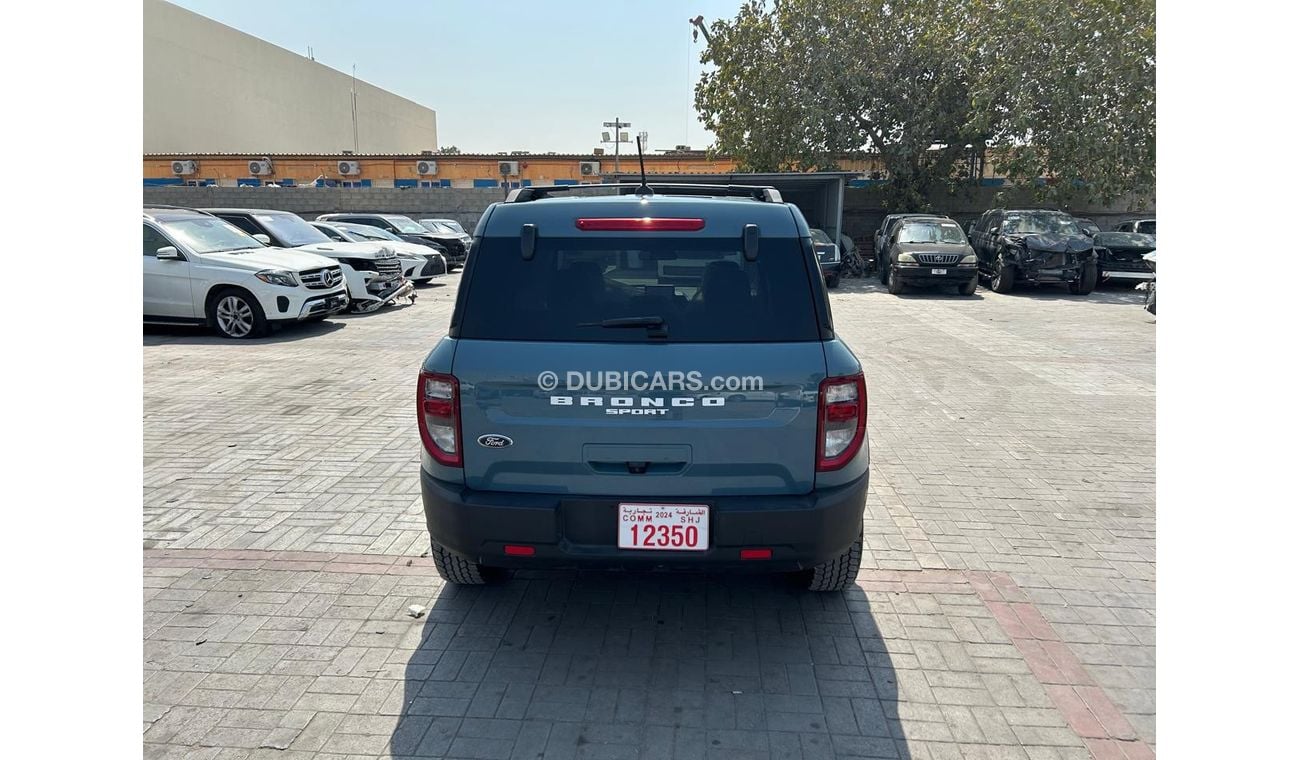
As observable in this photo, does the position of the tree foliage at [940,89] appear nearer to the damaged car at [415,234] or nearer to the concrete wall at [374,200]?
the concrete wall at [374,200]

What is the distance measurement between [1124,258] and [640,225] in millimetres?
20251

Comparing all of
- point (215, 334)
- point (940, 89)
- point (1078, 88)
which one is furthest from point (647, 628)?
point (940, 89)

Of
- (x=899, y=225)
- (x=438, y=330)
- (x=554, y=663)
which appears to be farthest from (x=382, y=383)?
(x=899, y=225)

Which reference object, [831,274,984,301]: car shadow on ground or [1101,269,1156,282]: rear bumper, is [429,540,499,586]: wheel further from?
[1101,269,1156,282]: rear bumper

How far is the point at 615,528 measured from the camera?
3.11 m

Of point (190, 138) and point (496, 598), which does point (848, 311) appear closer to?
point (496, 598)

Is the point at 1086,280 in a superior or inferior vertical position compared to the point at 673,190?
superior

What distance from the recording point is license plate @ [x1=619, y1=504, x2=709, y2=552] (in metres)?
3.09

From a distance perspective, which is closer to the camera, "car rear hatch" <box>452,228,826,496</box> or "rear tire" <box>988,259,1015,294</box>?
"car rear hatch" <box>452,228,826,496</box>

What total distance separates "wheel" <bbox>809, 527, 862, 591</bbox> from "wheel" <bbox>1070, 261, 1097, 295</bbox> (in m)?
17.4

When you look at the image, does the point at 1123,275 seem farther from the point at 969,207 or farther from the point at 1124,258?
the point at 969,207

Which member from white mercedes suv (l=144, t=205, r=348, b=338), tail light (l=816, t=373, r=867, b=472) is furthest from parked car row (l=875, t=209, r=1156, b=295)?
tail light (l=816, t=373, r=867, b=472)

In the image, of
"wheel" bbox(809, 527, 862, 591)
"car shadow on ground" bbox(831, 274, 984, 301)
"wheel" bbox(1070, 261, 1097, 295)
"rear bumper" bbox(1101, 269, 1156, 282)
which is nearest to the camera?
"wheel" bbox(809, 527, 862, 591)

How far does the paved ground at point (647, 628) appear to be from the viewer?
293cm
